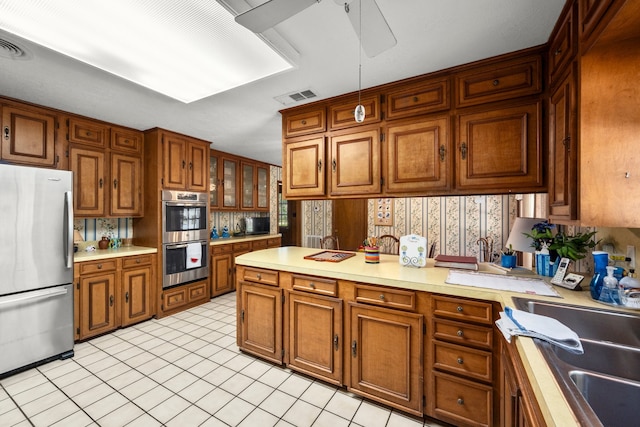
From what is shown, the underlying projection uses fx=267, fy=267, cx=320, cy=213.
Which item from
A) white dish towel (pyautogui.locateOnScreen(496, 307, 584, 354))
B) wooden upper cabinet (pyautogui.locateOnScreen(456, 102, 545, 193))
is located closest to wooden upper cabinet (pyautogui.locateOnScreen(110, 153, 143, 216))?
wooden upper cabinet (pyautogui.locateOnScreen(456, 102, 545, 193))

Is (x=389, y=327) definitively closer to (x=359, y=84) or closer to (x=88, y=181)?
(x=359, y=84)

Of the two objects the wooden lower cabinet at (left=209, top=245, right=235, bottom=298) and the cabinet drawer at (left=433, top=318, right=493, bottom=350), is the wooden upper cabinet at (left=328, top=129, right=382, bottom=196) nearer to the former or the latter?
the cabinet drawer at (left=433, top=318, right=493, bottom=350)

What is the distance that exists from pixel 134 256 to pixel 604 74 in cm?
413

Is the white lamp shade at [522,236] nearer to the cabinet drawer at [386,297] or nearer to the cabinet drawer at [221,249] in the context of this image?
the cabinet drawer at [386,297]

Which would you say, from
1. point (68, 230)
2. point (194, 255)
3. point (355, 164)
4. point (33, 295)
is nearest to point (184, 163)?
point (194, 255)

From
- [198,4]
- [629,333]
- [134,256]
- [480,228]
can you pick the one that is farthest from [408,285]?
[480,228]

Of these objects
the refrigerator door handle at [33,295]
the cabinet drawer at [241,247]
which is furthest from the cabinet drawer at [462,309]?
the cabinet drawer at [241,247]

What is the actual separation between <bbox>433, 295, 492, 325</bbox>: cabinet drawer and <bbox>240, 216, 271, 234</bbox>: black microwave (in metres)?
4.07

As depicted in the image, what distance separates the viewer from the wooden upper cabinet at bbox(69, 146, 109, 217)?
2865mm

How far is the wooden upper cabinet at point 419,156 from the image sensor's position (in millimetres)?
2068

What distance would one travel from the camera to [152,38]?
4.84 feet

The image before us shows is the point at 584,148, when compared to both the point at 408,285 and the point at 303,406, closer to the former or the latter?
the point at 408,285

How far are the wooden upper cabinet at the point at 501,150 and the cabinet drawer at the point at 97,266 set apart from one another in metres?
3.59

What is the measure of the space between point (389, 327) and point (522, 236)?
1.18 meters
